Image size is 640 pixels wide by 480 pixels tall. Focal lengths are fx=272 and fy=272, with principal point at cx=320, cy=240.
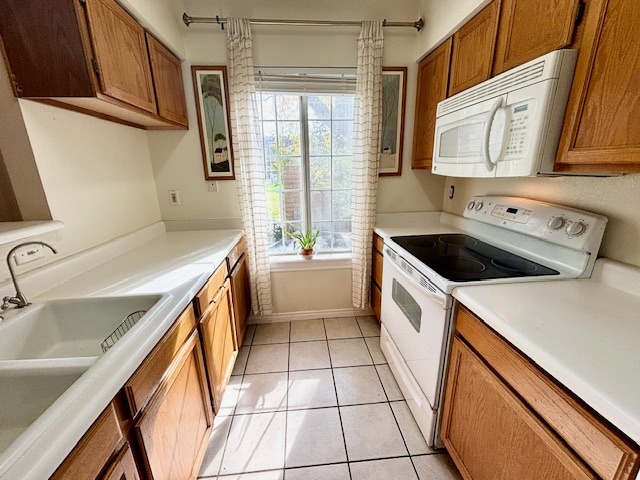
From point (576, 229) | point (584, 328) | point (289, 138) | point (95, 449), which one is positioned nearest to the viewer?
point (95, 449)

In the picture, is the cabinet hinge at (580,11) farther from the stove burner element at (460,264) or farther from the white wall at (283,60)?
the white wall at (283,60)

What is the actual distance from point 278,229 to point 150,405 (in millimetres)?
1746

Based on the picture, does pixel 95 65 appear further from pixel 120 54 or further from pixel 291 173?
pixel 291 173

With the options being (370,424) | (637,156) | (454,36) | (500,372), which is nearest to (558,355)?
(500,372)

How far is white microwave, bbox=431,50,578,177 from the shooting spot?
97 cm

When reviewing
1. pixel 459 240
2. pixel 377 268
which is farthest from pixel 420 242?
pixel 377 268

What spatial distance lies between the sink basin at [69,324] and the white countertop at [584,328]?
1.25 m

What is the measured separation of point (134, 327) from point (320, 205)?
1798 millimetres

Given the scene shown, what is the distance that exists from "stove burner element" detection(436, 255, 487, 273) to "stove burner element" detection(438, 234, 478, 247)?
271 mm

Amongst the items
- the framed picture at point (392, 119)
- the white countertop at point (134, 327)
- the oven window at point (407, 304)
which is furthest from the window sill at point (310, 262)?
the framed picture at point (392, 119)

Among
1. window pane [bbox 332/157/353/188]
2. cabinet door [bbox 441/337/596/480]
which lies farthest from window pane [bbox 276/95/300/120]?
cabinet door [bbox 441/337/596/480]

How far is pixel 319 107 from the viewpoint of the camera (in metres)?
2.22

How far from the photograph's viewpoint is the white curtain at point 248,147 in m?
1.85

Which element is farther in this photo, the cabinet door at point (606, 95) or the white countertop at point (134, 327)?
the cabinet door at point (606, 95)
